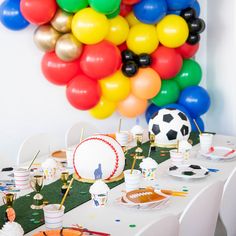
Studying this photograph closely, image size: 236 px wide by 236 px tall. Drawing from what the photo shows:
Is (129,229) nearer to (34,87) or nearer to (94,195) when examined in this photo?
(94,195)

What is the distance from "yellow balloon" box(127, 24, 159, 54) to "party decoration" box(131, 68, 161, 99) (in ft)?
0.53

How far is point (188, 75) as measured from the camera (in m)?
3.75

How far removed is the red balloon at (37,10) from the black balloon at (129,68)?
2.21ft

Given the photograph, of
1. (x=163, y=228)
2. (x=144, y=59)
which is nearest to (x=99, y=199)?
(x=163, y=228)

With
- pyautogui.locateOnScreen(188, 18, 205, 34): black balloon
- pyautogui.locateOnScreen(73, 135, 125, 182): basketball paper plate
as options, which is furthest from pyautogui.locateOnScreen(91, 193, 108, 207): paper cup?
pyautogui.locateOnScreen(188, 18, 205, 34): black balloon

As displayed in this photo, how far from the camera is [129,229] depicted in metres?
1.53

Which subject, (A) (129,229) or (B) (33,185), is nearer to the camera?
(A) (129,229)

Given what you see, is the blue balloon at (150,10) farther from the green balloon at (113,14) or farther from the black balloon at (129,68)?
the black balloon at (129,68)

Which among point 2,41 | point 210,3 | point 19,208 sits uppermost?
point 210,3

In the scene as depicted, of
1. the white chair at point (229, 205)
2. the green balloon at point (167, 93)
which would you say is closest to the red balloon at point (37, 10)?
the green balloon at point (167, 93)

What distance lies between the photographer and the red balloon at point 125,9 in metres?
3.41

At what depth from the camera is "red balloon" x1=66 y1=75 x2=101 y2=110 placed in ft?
10.5

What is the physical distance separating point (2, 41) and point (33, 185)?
1.66 m

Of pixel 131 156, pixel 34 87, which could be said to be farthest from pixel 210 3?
pixel 131 156
